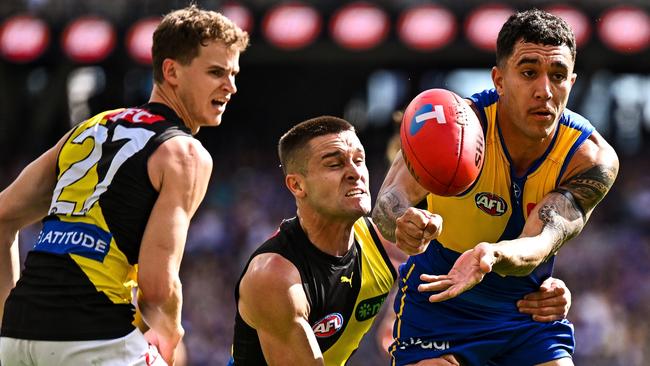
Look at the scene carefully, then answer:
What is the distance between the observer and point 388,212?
5375mm

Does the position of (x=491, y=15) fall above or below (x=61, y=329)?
below

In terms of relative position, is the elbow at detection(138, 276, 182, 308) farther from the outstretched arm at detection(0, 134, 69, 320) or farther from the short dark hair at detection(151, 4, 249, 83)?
the short dark hair at detection(151, 4, 249, 83)

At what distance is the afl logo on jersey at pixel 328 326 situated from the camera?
19.2 ft

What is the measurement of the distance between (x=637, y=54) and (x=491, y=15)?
9.00 ft

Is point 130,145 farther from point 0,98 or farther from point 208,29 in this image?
point 0,98

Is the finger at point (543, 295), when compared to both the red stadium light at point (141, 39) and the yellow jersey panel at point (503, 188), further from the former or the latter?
the red stadium light at point (141, 39)

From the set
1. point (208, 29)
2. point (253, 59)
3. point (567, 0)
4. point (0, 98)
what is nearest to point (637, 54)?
point (567, 0)

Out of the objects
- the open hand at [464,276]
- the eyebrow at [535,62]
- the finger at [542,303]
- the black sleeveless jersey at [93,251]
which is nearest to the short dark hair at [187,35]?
the black sleeveless jersey at [93,251]

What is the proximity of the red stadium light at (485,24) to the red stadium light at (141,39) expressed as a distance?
542cm

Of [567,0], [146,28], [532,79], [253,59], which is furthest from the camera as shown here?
[253,59]

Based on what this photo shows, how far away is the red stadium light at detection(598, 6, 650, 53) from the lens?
59.2 feet

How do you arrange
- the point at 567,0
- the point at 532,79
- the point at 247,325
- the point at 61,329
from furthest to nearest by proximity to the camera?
the point at 567,0 → the point at 247,325 → the point at 532,79 → the point at 61,329

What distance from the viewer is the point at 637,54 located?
1889 cm

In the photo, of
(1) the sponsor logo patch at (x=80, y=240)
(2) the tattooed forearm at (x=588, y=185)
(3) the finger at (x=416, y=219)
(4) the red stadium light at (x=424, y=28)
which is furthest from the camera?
(4) the red stadium light at (x=424, y=28)
